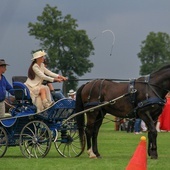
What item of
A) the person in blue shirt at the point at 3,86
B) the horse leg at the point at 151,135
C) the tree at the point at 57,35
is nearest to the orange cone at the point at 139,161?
the horse leg at the point at 151,135

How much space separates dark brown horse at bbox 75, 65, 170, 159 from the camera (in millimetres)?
16797

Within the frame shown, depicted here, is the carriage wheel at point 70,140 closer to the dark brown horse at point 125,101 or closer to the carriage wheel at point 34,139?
the dark brown horse at point 125,101

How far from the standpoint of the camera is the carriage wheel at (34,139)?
55.6 ft

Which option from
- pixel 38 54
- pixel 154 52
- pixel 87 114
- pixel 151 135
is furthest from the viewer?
pixel 154 52

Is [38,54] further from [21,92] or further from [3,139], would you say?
[3,139]

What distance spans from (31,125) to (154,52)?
92.3 meters

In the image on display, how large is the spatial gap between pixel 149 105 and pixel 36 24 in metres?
68.8

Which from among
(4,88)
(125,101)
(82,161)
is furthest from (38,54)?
(82,161)

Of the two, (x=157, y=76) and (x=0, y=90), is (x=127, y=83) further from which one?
(x=0, y=90)

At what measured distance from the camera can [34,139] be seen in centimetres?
1698

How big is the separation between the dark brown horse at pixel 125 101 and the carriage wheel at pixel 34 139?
35.7 inches

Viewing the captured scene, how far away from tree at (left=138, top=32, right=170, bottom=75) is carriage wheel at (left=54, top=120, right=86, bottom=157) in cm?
8926

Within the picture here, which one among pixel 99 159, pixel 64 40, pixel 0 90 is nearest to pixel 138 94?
pixel 99 159

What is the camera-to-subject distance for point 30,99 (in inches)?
677
